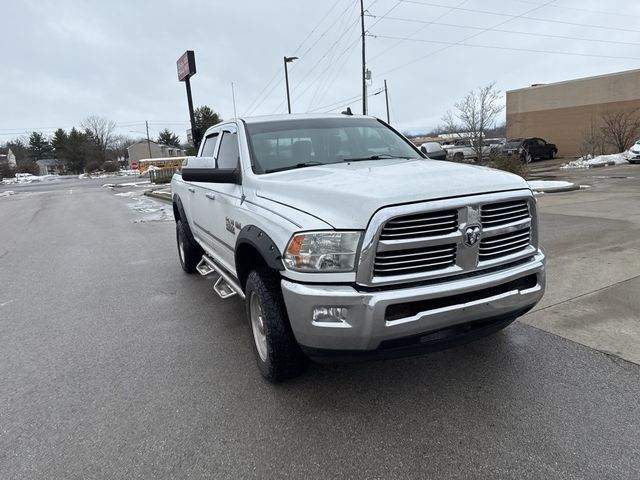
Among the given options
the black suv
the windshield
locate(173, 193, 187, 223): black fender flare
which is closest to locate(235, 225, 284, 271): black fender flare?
the windshield

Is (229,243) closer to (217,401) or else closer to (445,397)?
(217,401)

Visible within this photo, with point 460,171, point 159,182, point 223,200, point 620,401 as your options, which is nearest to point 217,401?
point 223,200

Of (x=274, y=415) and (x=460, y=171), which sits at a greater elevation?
(x=460, y=171)

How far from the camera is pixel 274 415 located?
2924 mm

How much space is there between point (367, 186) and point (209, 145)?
10.6 feet

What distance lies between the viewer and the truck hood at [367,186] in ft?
8.43

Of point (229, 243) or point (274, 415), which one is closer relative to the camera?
point (274, 415)

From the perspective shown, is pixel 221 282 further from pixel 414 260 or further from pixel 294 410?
pixel 414 260

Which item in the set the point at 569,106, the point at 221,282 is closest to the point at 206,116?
the point at 569,106

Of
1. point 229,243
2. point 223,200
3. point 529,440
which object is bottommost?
point 529,440

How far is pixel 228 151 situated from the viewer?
4.46 metres

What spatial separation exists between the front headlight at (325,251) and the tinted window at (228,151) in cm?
171

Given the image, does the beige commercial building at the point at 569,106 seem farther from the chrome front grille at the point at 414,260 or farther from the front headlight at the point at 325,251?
the front headlight at the point at 325,251

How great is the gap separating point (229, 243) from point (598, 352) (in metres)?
3.08
